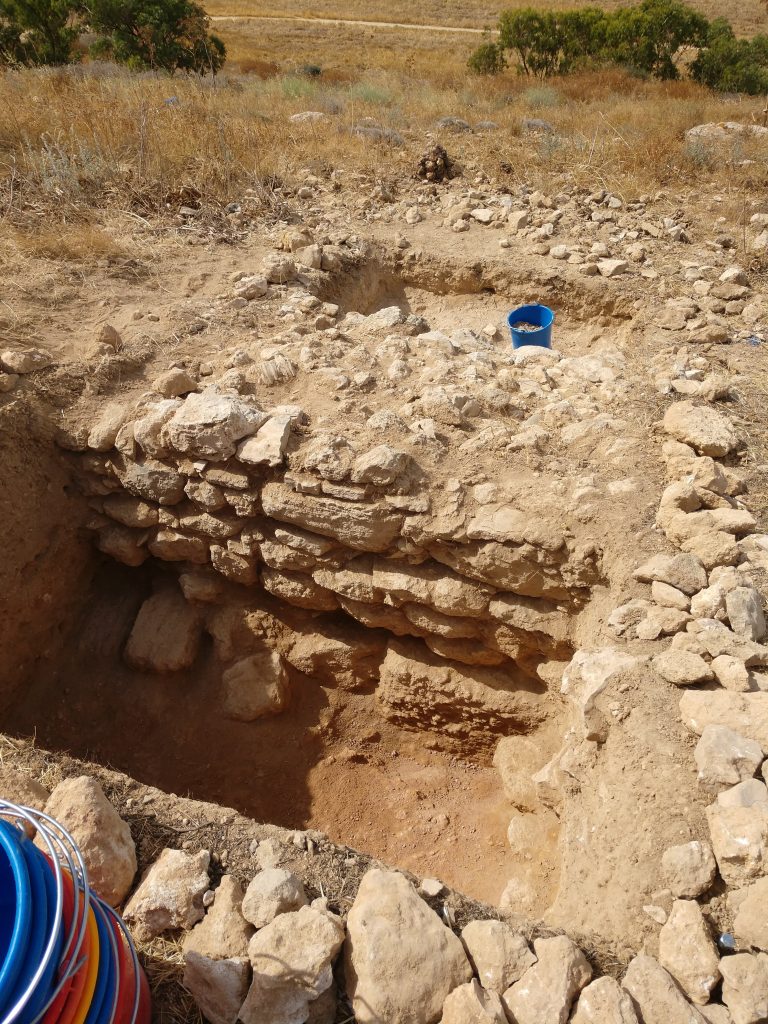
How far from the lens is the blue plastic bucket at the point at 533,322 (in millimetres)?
4613

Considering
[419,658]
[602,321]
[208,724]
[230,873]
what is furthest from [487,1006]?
[602,321]

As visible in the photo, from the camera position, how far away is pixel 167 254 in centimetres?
482

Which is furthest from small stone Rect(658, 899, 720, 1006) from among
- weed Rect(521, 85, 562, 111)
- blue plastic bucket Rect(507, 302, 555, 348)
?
weed Rect(521, 85, 562, 111)

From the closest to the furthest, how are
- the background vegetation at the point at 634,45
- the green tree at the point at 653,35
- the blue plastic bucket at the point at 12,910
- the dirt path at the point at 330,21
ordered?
the blue plastic bucket at the point at 12,910, the background vegetation at the point at 634,45, the green tree at the point at 653,35, the dirt path at the point at 330,21

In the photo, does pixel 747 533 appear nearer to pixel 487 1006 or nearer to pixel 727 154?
pixel 487 1006

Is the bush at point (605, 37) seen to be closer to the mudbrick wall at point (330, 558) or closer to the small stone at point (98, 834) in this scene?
the mudbrick wall at point (330, 558)

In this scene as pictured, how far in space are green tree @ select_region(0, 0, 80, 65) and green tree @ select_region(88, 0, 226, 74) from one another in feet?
1.65

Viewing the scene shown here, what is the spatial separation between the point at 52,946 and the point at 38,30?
15494 mm

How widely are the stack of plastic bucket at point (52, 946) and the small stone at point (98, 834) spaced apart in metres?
0.39

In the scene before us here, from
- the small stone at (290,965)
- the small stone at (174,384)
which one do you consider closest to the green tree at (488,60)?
the small stone at (174,384)

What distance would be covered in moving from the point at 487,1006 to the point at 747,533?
200cm

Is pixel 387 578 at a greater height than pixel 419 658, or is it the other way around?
pixel 387 578

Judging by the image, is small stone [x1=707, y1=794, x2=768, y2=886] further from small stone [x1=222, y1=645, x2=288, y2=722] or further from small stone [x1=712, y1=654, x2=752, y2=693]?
small stone [x1=222, y1=645, x2=288, y2=722]

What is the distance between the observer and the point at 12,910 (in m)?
1.42
